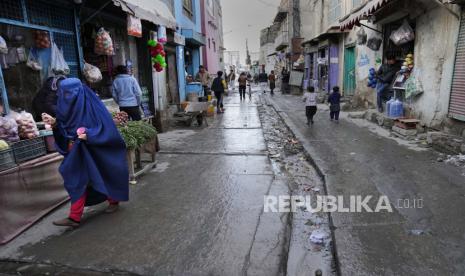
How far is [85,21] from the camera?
6.86 metres

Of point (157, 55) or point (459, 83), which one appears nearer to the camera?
point (459, 83)

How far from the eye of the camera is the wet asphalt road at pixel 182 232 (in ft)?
10.2

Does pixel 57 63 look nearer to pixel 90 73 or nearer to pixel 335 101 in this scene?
pixel 90 73

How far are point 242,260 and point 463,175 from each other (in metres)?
4.02

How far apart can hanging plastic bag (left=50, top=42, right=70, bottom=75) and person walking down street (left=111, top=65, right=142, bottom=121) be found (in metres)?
1.26

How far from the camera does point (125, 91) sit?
7262 mm

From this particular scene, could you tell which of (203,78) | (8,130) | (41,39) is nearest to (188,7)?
(203,78)

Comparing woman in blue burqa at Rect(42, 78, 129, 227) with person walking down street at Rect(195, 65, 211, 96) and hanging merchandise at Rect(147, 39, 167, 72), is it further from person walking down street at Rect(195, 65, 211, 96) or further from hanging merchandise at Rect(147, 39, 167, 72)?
person walking down street at Rect(195, 65, 211, 96)

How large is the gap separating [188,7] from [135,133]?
41.3ft

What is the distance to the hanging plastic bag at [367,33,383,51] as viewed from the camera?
35.5ft

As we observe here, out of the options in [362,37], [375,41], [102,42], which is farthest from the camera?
[362,37]

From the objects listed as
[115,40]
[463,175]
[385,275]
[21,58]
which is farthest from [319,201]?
[115,40]

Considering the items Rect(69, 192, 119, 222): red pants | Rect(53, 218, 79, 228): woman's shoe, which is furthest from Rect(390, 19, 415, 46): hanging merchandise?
Rect(53, 218, 79, 228): woman's shoe

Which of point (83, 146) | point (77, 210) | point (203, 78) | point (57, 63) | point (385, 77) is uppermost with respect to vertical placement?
point (57, 63)
